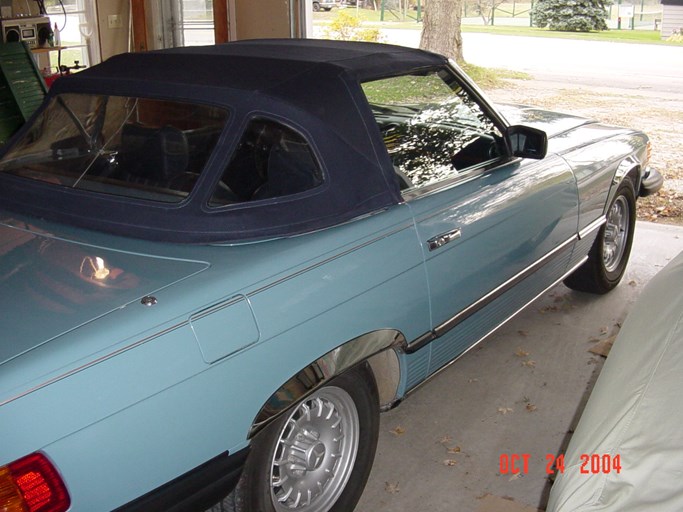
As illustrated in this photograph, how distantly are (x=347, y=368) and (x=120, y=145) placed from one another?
129cm

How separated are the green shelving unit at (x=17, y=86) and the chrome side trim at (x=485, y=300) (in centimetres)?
559

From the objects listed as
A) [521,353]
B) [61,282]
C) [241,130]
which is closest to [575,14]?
[521,353]

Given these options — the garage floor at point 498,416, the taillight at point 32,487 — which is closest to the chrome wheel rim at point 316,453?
the garage floor at point 498,416

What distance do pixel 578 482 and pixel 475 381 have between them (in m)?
2.22

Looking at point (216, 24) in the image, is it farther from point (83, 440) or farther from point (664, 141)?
point (83, 440)

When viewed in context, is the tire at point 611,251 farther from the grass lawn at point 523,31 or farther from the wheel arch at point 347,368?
the grass lawn at point 523,31

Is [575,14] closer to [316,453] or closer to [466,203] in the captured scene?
[466,203]

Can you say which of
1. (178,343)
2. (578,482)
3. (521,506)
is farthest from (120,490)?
(521,506)

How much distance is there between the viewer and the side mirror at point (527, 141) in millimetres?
3885

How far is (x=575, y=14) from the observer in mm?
29984

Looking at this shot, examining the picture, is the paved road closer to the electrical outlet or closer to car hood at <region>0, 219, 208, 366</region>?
the electrical outlet

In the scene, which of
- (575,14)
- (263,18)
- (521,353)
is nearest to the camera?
(521,353)

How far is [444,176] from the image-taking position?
3518 mm

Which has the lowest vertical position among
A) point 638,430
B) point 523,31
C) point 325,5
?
point 638,430
